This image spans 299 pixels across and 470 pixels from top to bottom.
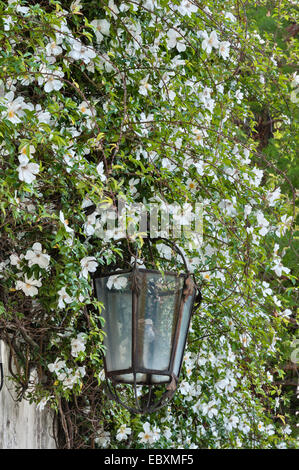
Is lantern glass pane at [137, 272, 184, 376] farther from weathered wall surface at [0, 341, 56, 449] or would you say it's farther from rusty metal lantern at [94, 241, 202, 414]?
weathered wall surface at [0, 341, 56, 449]

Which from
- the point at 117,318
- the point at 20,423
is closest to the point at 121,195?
the point at 117,318

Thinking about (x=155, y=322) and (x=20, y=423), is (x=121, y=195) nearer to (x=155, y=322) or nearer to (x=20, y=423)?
(x=155, y=322)

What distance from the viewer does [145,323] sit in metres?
1.88

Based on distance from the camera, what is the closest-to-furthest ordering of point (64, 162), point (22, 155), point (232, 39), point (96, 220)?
point (22, 155), point (64, 162), point (96, 220), point (232, 39)

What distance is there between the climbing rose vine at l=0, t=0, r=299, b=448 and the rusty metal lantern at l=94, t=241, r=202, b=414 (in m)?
0.05

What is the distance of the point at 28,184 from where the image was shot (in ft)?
5.53

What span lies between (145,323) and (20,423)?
20.4 inches

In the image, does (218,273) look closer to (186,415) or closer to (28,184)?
(186,415)

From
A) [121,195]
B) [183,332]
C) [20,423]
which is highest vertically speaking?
[121,195]

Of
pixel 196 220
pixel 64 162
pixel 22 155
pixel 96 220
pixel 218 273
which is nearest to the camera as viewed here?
pixel 22 155

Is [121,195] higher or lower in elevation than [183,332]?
higher

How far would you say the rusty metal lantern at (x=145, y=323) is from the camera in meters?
1.87
